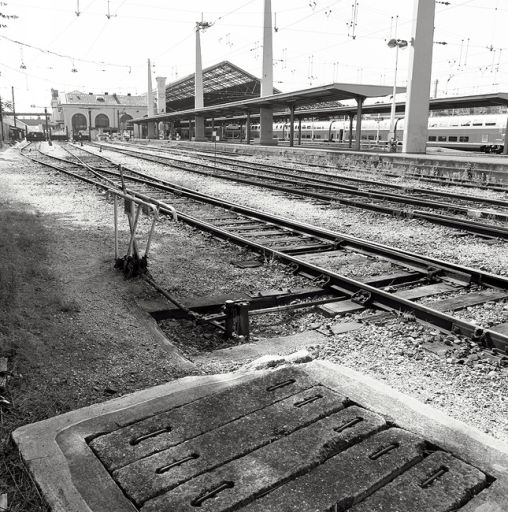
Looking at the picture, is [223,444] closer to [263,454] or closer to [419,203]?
[263,454]

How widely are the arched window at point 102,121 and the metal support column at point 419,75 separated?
94.7 metres

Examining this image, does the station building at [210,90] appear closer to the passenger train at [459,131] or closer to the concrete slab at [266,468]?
the passenger train at [459,131]

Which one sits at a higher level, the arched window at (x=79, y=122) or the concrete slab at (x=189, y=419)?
→ the arched window at (x=79, y=122)

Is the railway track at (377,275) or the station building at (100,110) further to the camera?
the station building at (100,110)

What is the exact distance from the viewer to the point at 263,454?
2.65m

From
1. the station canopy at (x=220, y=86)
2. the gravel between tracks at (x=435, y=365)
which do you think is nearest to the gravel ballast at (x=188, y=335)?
the gravel between tracks at (x=435, y=365)

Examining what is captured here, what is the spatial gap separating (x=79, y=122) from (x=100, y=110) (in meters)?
5.15

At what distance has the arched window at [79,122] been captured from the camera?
107m

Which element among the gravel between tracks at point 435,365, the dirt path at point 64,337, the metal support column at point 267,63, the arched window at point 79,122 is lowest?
the gravel between tracks at point 435,365

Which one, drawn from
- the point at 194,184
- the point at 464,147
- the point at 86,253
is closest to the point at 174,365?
the point at 86,253

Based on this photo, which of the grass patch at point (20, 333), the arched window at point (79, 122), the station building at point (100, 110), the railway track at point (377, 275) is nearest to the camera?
the grass patch at point (20, 333)

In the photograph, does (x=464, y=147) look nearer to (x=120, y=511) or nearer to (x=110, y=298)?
(x=110, y=298)

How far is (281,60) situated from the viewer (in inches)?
2018

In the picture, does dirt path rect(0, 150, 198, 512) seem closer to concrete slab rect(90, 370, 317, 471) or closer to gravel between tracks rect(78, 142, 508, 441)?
concrete slab rect(90, 370, 317, 471)
